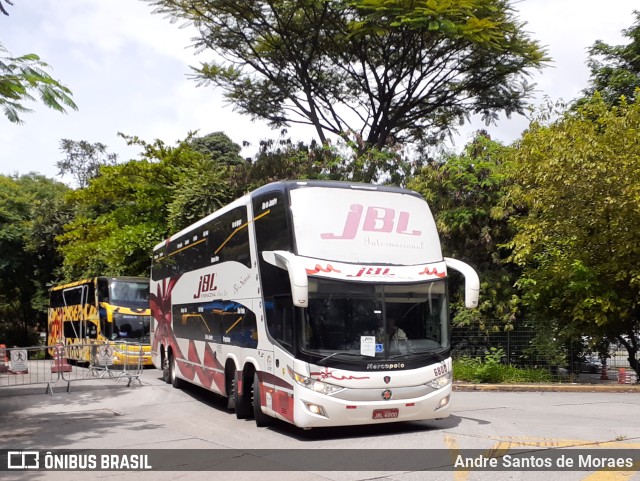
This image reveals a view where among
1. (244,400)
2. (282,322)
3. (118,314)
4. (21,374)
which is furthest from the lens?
(118,314)

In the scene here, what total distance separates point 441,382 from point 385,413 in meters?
1.14

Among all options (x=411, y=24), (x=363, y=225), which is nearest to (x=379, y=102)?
(x=411, y=24)

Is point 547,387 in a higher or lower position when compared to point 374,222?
lower

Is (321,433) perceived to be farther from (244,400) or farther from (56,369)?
(56,369)

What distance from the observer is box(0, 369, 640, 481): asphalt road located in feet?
28.6

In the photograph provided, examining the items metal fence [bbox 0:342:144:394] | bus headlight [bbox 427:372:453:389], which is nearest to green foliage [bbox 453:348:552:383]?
bus headlight [bbox 427:372:453:389]

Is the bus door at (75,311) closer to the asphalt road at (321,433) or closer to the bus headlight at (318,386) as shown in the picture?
the asphalt road at (321,433)

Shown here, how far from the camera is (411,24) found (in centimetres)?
2564

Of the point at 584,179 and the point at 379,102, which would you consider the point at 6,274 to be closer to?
the point at 379,102

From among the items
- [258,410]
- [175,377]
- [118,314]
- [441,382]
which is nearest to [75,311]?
[118,314]

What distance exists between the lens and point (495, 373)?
19.1 metres

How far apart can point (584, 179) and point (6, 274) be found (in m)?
41.7

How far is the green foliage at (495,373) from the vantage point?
62.6 ft

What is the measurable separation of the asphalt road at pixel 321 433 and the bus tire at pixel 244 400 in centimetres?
18
